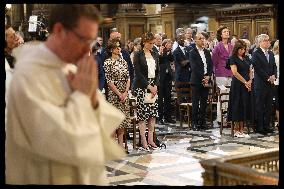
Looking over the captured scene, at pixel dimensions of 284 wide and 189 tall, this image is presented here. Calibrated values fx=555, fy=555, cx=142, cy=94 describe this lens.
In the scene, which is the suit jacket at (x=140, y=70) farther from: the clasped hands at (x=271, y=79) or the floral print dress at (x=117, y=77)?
the clasped hands at (x=271, y=79)

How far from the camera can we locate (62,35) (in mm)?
2215

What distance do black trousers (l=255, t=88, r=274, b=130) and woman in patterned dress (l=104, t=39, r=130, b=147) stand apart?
2.54m

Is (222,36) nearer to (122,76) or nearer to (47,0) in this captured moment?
(122,76)

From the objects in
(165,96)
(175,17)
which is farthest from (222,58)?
(175,17)

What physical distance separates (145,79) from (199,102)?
2408mm

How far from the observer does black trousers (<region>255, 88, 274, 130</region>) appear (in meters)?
9.00

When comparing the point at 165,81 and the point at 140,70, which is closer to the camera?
the point at 140,70

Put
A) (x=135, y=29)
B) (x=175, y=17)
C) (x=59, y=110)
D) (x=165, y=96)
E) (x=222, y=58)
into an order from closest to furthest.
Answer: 1. (x=59, y=110)
2. (x=222, y=58)
3. (x=165, y=96)
4. (x=175, y=17)
5. (x=135, y=29)

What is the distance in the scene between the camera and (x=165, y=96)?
421 inches

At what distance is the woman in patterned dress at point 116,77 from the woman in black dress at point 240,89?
2.05m

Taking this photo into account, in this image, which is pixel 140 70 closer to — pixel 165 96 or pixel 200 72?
pixel 200 72

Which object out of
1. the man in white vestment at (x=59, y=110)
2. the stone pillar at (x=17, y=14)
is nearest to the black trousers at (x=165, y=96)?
the man in white vestment at (x=59, y=110)

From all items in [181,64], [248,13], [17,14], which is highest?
[17,14]
